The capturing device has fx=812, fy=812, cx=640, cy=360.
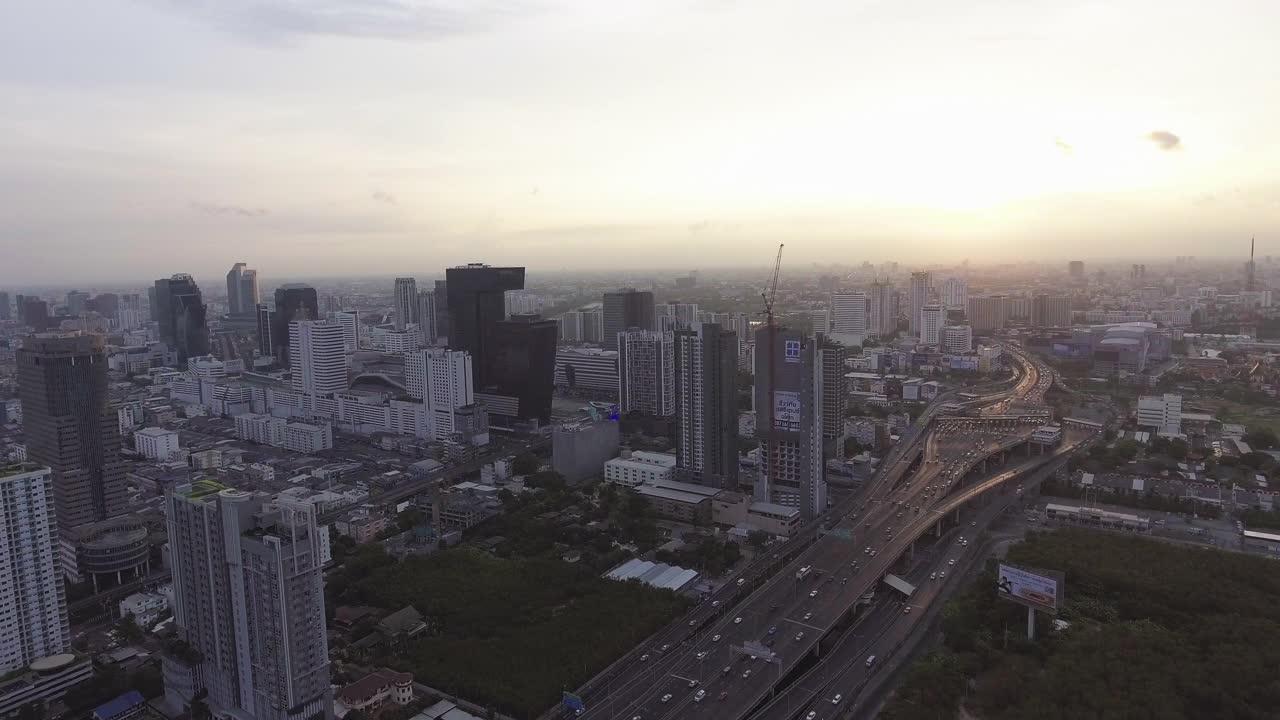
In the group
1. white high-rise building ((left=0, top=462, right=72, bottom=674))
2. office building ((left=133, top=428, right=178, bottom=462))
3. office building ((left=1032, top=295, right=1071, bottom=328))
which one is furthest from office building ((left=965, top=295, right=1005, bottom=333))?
white high-rise building ((left=0, top=462, right=72, bottom=674))

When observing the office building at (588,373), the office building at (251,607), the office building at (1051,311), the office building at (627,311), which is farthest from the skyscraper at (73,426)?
the office building at (1051,311)

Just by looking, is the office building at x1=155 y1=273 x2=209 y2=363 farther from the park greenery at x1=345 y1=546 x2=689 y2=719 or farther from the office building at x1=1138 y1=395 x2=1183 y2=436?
the office building at x1=1138 y1=395 x2=1183 y2=436

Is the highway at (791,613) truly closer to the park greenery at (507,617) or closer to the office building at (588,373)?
the park greenery at (507,617)

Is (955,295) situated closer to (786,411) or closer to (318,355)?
(786,411)

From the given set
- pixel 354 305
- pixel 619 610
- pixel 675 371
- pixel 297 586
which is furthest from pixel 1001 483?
pixel 354 305

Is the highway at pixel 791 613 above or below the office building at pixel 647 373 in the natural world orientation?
below

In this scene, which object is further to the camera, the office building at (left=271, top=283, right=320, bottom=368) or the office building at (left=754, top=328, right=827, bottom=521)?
the office building at (left=271, top=283, right=320, bottom=368)
